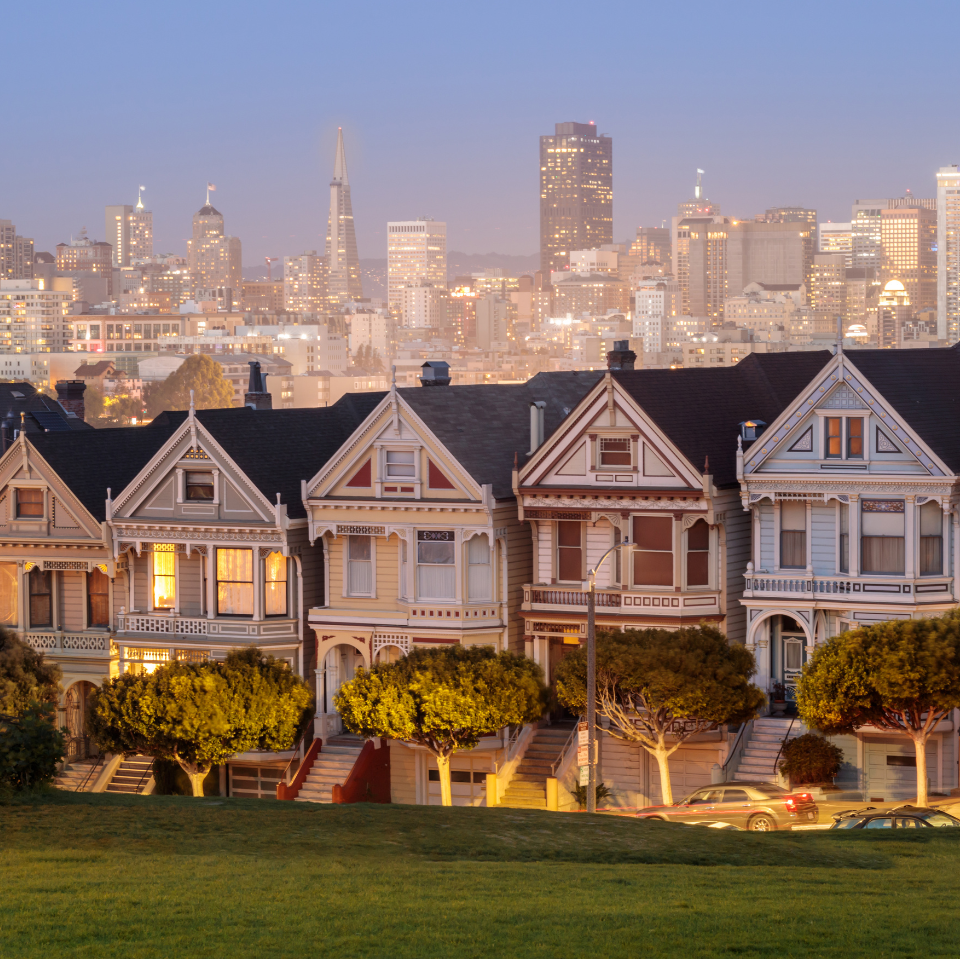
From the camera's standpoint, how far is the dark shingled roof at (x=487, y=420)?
1880 inches

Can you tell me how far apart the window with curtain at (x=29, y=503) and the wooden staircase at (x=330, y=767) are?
10.6 metres

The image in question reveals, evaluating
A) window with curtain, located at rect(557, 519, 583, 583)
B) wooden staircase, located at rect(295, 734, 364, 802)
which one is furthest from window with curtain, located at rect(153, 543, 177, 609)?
window with curtain, located at rect(557, 519, 583, 583)

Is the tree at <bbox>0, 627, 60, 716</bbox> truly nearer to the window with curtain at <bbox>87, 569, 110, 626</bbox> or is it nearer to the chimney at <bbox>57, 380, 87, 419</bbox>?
the window with curtain at <bbox>87, 569, 110, 626</bbox>

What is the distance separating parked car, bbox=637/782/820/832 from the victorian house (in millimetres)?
4991

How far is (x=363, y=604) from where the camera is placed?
1908 inches

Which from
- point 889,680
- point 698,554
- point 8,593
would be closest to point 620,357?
point 698,554

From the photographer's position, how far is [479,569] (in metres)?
47.4

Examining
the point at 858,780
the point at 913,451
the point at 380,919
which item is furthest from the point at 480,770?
the point at 380,919

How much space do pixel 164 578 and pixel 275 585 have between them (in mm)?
3385

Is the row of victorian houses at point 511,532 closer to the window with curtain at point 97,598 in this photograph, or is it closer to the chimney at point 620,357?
the window with curtain at point 97,598

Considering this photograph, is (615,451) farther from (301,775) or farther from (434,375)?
(301,775)

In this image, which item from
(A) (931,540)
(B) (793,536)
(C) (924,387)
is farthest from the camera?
(C) (924,387)

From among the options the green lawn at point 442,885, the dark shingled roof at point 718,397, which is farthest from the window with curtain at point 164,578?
the green lawn at point 442,885

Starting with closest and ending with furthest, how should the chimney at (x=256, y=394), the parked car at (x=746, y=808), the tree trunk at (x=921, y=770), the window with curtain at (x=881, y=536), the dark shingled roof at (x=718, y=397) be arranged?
the parked car at (x=746, y=808)
the tree trunk at (x=921, y=770)
the window with curtain at (x=881, y=536)
the dark shingled roof at (x=718, y=397)
the chimney at (x=256, y=394)
